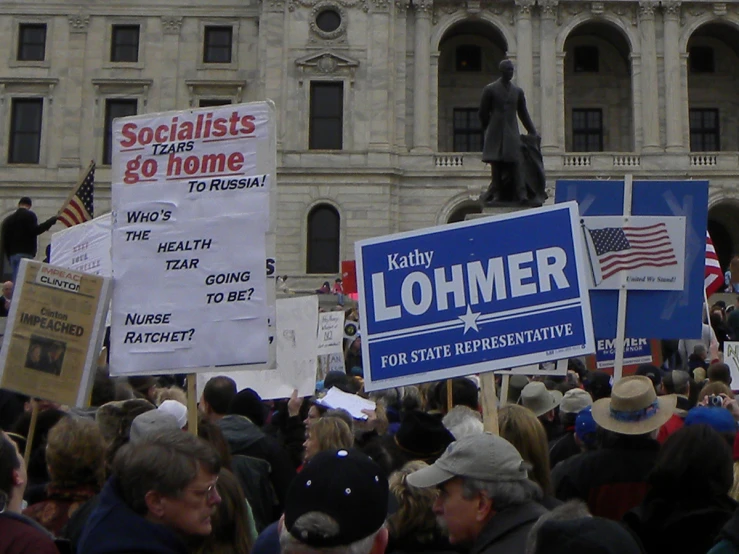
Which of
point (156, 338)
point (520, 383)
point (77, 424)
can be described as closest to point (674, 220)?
point (520, 383)

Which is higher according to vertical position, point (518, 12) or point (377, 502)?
point (518, 12)

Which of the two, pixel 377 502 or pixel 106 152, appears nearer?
pixel 377 502

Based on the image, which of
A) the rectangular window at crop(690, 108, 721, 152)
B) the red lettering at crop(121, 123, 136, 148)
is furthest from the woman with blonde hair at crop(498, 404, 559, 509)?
the rectangular window at crop(690, 108, 721, 152)

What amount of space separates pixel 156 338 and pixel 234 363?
0.54 metres

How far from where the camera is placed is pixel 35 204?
36.0m

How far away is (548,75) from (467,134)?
163 inches

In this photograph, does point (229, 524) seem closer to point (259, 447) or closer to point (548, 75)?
point (259, 447)

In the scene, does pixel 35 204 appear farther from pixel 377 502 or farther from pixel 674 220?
pixel 377 502

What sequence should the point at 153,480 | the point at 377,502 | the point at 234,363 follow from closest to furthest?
the point at 377,502 → the point at 153,480 → the point at 234,363

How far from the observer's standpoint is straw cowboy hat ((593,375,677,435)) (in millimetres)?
5609

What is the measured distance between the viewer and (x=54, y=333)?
7.47 metres

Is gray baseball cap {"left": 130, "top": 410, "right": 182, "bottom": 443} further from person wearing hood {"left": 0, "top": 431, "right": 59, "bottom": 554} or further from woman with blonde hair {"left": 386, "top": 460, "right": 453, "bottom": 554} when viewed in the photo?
woman with blonde hair {"left": 386, "top": 460, "right": 453, "bottom": 554}

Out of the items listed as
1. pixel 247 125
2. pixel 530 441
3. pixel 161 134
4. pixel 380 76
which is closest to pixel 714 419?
pixel 530 441

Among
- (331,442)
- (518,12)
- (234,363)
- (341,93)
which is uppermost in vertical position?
(518,12)
